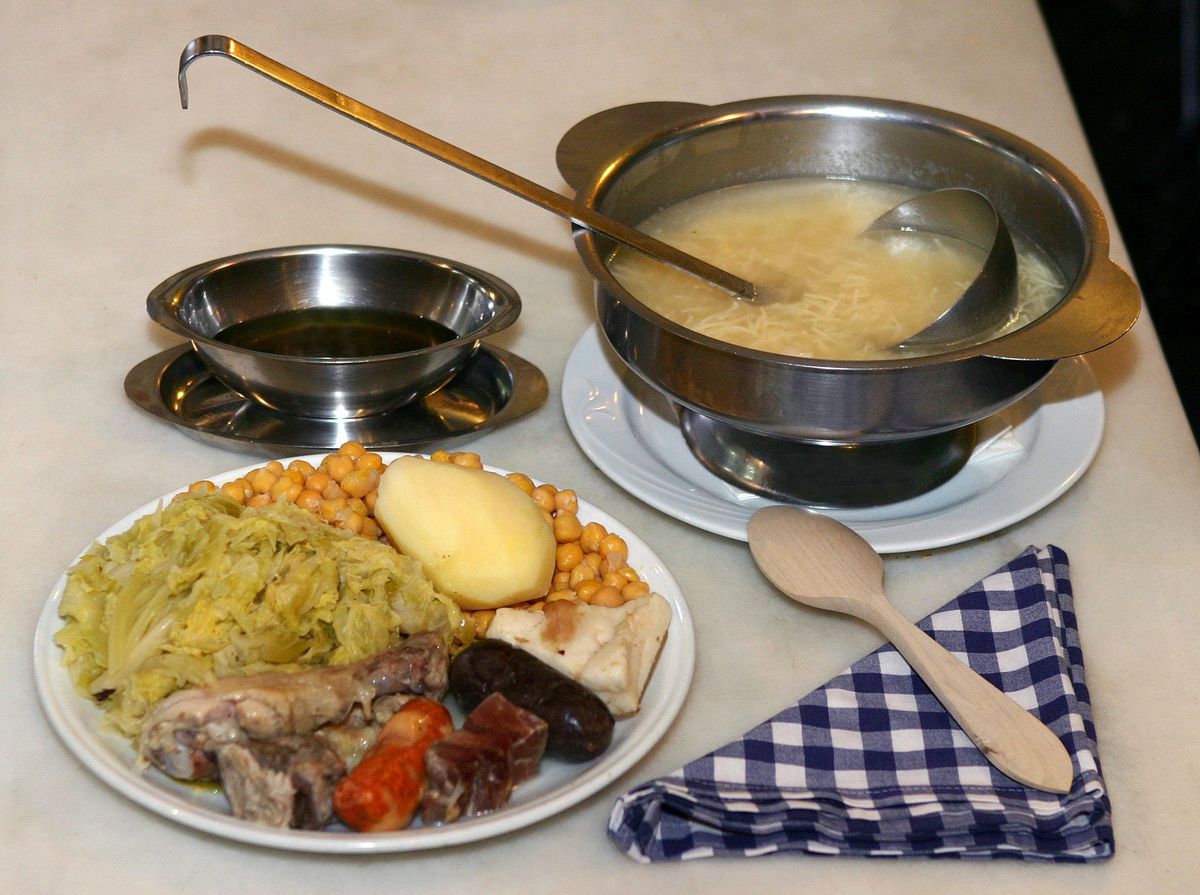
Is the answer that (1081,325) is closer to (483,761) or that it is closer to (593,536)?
(593,536)

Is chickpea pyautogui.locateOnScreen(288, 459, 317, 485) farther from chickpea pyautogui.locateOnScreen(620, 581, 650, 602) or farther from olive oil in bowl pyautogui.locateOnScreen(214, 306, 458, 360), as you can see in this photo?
chickpea pyautogui.locateOnScreen(620, 581, 650, 602)

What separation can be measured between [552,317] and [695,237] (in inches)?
12.0

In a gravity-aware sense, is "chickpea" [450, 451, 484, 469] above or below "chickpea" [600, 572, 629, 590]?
above

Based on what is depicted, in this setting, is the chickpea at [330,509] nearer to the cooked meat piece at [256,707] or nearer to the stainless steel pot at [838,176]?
the cooked meat piece at [256,707]

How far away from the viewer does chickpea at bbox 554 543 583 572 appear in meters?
1.72

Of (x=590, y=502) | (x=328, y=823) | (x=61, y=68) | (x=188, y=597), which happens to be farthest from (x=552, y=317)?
(x=61, y=68)

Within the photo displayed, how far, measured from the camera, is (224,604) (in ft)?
4.78

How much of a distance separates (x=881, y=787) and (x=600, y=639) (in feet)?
1.15

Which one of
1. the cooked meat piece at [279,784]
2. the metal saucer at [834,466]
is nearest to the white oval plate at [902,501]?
the metal saucer at [834,466]

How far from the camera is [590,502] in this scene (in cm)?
190

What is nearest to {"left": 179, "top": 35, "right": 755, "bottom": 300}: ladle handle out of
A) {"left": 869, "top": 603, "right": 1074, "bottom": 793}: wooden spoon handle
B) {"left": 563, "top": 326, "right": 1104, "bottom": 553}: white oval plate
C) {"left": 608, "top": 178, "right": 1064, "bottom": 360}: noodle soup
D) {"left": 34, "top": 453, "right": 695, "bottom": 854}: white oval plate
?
{"left": 608, "top": 178, "right": 1064, "bottom": 360}: noodle soup

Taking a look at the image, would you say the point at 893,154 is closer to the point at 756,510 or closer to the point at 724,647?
the point at 756,510

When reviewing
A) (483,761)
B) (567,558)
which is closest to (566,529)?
(567,558)

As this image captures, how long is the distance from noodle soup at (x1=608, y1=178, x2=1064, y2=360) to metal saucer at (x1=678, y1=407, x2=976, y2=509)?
0.48ft
